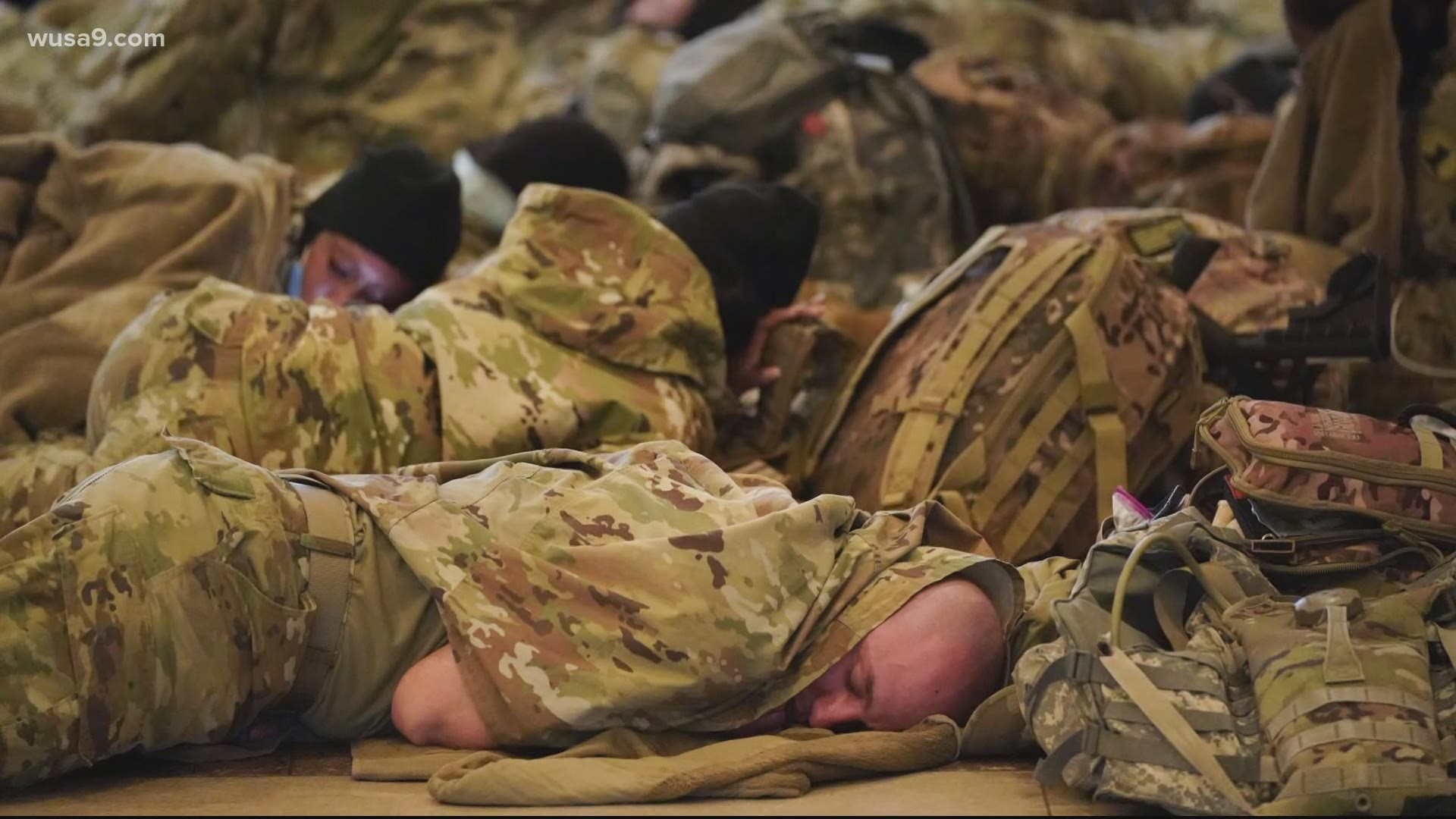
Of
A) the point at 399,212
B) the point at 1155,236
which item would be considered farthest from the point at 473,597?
the point at 1155,236

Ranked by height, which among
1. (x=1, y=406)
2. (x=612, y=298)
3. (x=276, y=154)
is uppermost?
(x=612, y=298)

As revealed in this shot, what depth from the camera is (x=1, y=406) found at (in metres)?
2.96

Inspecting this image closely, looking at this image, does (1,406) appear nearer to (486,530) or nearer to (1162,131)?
(486,530)

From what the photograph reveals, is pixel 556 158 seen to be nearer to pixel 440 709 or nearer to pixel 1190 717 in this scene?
pixel 440 709

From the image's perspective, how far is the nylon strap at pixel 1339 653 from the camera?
1.85 metres

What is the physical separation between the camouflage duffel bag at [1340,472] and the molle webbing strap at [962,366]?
787 mm

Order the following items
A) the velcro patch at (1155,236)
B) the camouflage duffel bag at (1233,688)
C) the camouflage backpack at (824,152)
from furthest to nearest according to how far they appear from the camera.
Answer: the camouflage backpack at (824,152)
the velcro patch at (1155,236)
the camouflage duffel bag at (1233,688)

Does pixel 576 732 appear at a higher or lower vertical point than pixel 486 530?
lower

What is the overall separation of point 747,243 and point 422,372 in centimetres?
74

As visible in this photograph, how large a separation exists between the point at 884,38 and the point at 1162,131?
2.88ft

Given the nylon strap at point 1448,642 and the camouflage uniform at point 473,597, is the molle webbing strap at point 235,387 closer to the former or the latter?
the camouflage uniform at point 473,597

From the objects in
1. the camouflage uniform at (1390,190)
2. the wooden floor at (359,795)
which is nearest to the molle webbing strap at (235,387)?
the wooden floor at (359,795)

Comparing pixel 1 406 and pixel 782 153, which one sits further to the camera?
pixel 782 153

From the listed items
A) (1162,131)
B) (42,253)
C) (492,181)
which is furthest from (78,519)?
(1162,131)
